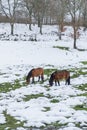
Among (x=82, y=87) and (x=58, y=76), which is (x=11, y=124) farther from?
(x=58, y=76)

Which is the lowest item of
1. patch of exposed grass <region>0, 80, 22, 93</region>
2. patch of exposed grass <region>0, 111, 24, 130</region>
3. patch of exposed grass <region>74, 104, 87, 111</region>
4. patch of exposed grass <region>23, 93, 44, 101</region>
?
patch of exposed grass <region>0, 80, 22, 93</region>

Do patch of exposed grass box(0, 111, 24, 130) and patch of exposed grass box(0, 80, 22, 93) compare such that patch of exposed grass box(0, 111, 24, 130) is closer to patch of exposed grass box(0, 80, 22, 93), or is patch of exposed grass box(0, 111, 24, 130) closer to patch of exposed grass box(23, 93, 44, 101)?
patch of exposed grass box(23, 93, 44, 101)

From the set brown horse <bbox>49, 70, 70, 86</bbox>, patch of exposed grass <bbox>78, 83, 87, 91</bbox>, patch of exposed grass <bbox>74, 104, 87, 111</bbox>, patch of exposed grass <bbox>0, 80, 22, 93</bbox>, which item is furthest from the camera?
brown horse <bbox>49, 70, 70, 86</bbox>

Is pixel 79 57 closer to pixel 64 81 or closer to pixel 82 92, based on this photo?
pixel 64 81

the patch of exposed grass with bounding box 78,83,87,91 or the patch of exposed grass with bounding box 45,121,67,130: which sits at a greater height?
the patch of exposed grass with bounding box 45,121,67,130

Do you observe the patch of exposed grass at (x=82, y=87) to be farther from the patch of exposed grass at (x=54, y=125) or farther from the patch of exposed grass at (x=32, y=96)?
the patch of exposed grass at (x=54, y=125)

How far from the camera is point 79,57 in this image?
43.4 meters

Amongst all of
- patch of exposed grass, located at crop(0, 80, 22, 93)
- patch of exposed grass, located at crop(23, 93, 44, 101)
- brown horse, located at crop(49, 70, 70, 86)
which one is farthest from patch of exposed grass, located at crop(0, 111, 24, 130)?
brown horse, located at crop(49, 70, 70, 86)

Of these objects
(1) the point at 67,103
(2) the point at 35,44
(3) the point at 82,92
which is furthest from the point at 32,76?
(2) the point at 35,44

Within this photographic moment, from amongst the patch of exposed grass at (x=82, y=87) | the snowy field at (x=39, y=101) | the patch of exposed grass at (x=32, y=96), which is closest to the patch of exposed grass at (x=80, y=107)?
the snowy field at (x=39, y=101)

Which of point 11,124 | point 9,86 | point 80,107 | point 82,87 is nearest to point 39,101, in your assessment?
point 80,107

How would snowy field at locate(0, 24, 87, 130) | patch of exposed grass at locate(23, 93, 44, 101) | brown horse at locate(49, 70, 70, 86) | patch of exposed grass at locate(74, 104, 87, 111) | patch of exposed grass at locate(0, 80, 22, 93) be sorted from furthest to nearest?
brown horse at locate(49, 70, 70, 86) → patch of exposed grass at locate(0, 80, 22, 93) → patch of exposed grass at locate(23, 93, 44, 101) → patch of exposed grass at locate(74, 104, 87, 111) → snowy field at locate(0, 24, 87, 130)

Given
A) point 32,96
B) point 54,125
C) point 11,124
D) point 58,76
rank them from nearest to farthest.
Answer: point 54,125, point 11,124, point 32,96, point 58,76

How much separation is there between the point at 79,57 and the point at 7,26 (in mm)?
30366
